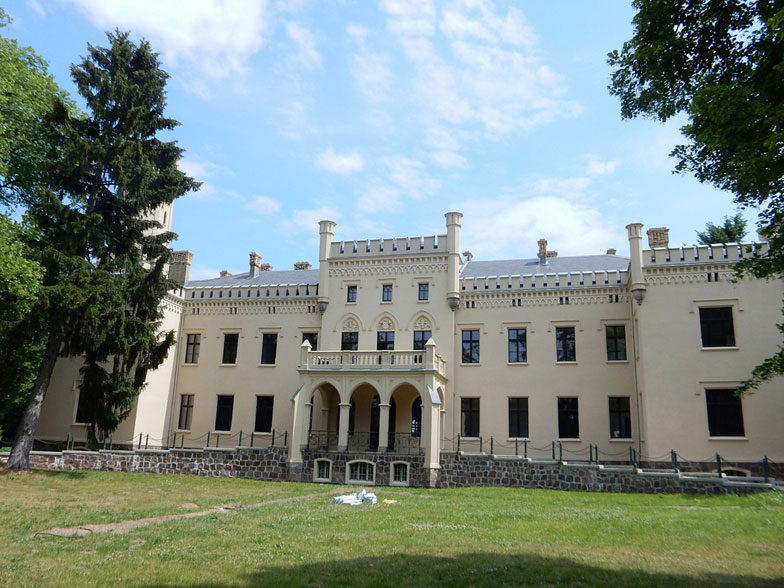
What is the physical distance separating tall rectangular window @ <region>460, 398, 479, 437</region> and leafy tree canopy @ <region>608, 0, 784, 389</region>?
1689 centimetres

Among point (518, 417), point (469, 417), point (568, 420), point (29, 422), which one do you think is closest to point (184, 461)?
point (29, 422)

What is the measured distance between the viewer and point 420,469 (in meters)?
21.6

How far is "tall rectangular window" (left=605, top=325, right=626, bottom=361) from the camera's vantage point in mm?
24141

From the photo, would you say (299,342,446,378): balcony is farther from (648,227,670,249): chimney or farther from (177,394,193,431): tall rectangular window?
(648,227,670,249): chimney

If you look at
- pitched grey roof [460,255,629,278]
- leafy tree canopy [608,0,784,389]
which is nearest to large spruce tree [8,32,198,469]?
pitched grey roof [460,255,629,278]

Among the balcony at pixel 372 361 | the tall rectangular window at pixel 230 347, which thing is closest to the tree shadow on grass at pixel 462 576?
the balcony at pixel 372 361

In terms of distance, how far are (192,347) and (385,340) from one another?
941 centimetres

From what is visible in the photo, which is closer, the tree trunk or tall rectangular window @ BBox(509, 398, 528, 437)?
the tree trunk

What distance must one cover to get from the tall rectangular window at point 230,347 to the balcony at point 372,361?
566 cm

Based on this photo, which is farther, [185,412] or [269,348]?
[269,348]

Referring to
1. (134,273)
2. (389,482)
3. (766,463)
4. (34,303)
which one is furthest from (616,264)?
(34,303)

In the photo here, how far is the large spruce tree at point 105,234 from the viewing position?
62.6 ft

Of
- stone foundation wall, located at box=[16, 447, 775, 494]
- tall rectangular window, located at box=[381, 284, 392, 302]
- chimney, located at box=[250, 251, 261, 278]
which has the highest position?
chimney, located at box=[250, 251, 261, 278]

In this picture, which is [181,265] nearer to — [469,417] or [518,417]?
[469,417]
